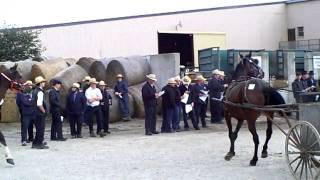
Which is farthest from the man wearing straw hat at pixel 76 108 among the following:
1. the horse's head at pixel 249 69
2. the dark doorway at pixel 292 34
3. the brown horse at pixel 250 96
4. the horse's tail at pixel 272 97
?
the dark doorway at pixel 292 34

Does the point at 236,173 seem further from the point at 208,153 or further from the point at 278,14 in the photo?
the point at 278,14

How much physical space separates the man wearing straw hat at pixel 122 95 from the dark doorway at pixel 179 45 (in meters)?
17.5

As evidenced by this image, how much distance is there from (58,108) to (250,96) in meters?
7.07

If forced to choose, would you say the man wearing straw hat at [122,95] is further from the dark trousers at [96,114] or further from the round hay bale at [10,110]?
the round hay bale at [10,110]

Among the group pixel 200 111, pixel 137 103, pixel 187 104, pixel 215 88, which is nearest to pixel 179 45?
pixel 137 103

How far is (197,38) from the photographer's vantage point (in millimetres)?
37594

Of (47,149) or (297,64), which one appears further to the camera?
(297,64)

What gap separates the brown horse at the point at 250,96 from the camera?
11.0m

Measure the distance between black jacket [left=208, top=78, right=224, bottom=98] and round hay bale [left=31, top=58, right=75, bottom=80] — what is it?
21.7ft

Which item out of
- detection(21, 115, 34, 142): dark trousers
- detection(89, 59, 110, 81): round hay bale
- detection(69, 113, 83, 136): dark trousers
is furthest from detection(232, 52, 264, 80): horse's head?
detection(89, 59, 110, 81): round hay bale

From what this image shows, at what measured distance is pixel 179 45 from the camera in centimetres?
4066

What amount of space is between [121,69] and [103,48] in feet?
53.6

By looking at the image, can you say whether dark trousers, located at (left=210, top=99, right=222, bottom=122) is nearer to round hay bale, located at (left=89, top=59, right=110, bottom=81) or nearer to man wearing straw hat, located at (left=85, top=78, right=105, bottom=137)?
man wearing straw hat, located at (left=85, top=78, right=105, bottom=137)

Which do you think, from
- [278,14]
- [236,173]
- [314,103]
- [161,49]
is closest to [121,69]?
[236,173]
